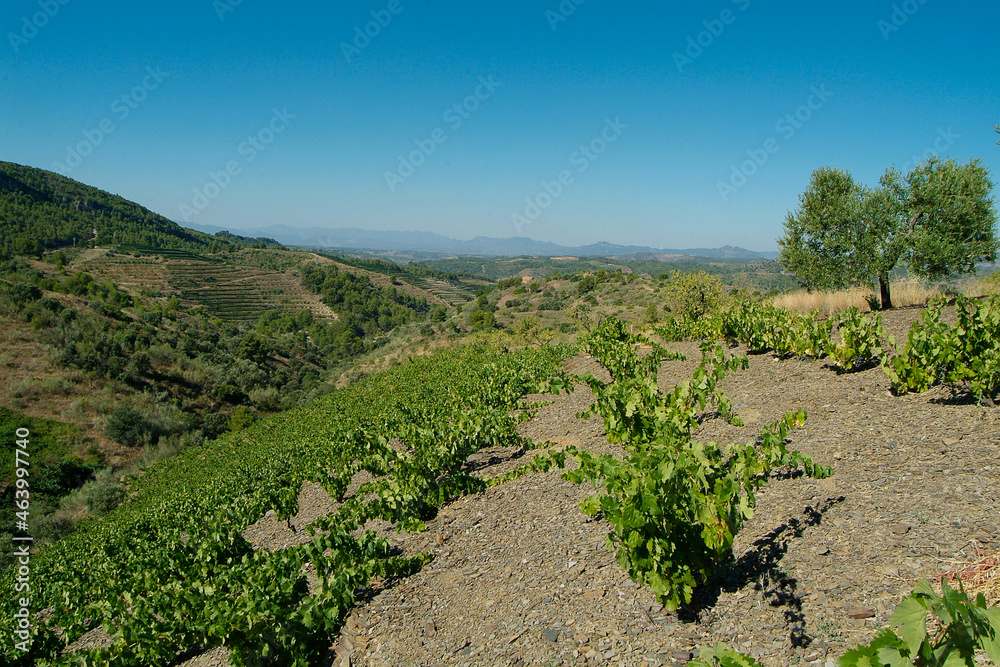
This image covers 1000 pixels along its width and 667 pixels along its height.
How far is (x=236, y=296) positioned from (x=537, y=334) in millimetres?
72691

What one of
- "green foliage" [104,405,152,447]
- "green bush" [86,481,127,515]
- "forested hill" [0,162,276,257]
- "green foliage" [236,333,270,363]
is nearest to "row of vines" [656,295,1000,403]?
"green bush" [86,481,127,515]

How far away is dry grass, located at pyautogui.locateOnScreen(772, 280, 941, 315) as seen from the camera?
14867mm

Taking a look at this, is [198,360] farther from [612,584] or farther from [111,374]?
[612,584]

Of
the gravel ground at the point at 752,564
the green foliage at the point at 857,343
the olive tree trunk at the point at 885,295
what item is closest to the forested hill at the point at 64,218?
the gravel ground at the point at 752,564

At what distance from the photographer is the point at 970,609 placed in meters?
1.58

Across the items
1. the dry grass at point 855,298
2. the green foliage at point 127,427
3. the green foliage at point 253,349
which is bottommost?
the green foliage at point 127,427

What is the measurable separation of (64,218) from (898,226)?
115518 millimetres

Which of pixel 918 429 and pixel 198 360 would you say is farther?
pixel 198 360

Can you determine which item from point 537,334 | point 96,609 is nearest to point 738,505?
point 96,609

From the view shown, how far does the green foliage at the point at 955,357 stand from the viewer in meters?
6.23

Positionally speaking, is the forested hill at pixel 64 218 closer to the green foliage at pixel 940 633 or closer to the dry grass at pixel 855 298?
the dry grass at pixel 855 298

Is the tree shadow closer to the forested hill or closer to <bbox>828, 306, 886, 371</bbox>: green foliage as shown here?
<bbox>828, 306, 886, 371</bbox>: green foliage

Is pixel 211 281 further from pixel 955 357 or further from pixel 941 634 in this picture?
pixel 941 634

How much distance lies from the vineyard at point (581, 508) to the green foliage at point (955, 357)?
3 centimetres
